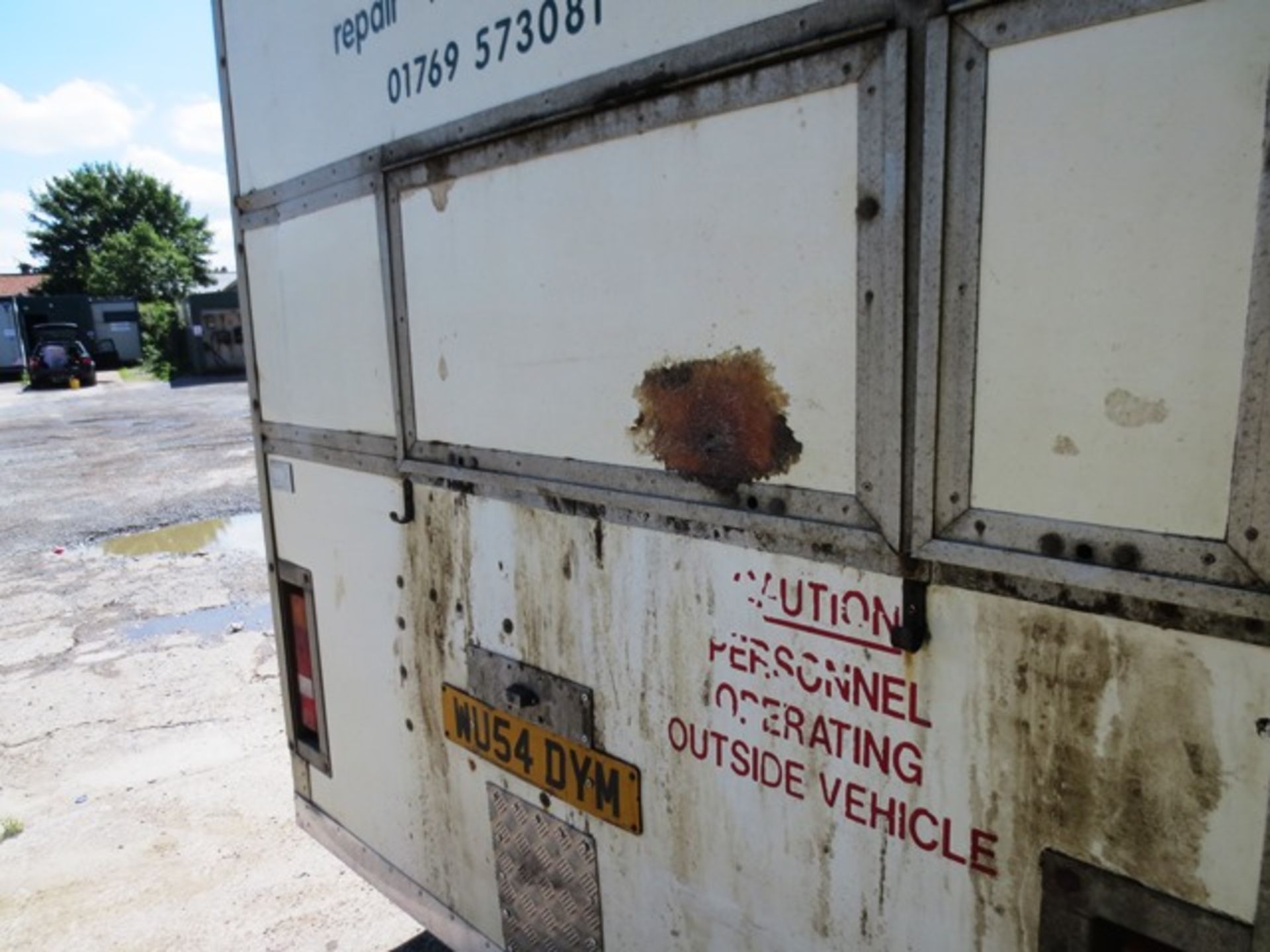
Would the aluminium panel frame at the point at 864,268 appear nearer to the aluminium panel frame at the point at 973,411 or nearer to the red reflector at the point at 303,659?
the aluminium panel frame at the point at 973,411

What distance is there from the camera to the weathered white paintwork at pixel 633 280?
134 centimetres

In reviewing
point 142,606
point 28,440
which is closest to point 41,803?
point 142,606

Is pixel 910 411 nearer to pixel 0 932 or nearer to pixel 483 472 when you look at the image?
pixel 483 472

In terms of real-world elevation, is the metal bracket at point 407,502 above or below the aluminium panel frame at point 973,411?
below

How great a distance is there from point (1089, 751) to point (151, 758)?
457 centimetres

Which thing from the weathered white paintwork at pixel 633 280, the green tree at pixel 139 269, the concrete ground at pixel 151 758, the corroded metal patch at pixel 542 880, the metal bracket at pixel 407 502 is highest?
the green tree at pixel 139 269

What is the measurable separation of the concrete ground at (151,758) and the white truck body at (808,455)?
1396mm

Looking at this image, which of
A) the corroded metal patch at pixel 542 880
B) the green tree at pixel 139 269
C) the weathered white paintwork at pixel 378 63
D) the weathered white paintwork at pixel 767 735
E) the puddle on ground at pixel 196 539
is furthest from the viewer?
the green tree at pixel 139 269

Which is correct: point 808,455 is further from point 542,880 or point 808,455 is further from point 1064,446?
Result: point 542,880

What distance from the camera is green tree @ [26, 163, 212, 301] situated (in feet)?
155

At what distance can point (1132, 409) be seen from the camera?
1.07 m

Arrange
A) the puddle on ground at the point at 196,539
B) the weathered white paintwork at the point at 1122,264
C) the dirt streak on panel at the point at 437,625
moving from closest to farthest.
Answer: the weathered white paintwork at the point at 1122,264 → the dirt streak on panel at the point at 437,625 → the puddle on ground at the point at 196,539

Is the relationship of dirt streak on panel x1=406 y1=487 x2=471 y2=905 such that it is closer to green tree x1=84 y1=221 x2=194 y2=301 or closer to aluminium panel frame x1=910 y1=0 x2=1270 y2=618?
aluminium panel frame x1=910 y1=0 x2=1270 y2=618

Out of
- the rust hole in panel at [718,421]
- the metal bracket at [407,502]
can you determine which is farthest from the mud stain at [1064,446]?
the metal bracket at [407,502]
